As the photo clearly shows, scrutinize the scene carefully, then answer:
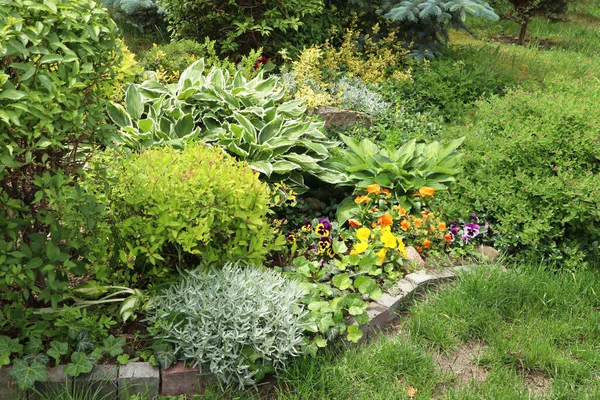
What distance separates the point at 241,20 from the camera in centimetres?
662

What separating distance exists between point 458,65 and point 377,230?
3744 millimetres

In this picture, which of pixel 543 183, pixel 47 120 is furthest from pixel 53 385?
pixel 543 183

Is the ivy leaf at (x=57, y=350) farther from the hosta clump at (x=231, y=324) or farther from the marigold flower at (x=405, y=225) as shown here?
the marigold flower at (x=405, y=225)

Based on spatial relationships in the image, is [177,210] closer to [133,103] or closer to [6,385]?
[6,385]

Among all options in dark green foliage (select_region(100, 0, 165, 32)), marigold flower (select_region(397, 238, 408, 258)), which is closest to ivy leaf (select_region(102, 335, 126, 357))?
marigold flower (select_region(397, 238, 408, 258))

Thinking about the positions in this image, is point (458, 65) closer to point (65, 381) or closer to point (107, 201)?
point (107, 201)

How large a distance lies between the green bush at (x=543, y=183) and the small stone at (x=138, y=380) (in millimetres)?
2382

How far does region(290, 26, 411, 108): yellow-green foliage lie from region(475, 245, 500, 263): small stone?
202 centimetres

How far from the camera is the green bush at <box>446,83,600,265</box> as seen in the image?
3.87m

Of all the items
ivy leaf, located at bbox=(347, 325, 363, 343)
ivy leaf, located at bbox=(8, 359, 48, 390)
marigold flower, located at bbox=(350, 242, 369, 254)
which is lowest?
ivy leaf, located at bbox=(8, 359, 48, 390)

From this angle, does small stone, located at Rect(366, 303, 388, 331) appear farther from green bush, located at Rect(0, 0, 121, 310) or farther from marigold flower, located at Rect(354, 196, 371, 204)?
green bush, located at Rect(0, 0, 121, 310)

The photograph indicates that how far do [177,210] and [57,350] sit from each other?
0.85m

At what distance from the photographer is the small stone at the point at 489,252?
13.3ft

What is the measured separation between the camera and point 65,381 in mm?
2713
